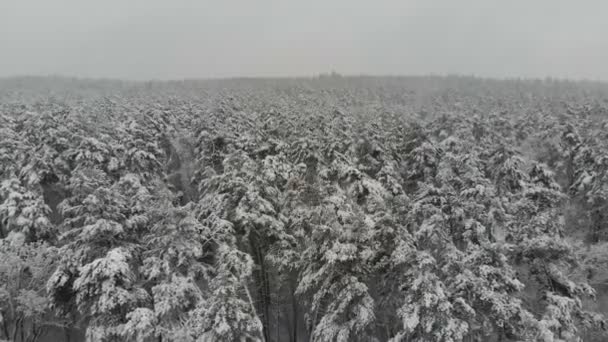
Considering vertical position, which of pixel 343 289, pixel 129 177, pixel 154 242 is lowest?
pixel 343 289

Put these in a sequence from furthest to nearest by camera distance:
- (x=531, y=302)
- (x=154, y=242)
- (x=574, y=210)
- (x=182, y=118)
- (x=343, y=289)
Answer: (x=182, y=118) → (x=574, y=210) → (x=531, y=302) → (x=154, y=242) → (x=343, y=289)

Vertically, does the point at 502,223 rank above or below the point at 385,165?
below

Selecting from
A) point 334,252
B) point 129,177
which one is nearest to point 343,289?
point 334,252

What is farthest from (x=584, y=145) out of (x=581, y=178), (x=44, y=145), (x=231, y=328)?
(x=44, y=145)

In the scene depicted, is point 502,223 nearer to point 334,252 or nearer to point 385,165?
point 385,165

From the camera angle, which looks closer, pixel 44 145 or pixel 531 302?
pixel 531 302

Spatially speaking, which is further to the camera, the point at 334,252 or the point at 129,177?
the point at 129,177

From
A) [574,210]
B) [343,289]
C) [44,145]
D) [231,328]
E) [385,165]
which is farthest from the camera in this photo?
[574,210]

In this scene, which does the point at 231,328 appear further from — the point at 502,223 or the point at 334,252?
the point at 502,223

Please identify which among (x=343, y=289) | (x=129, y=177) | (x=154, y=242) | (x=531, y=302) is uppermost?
(x=129, y=177)
